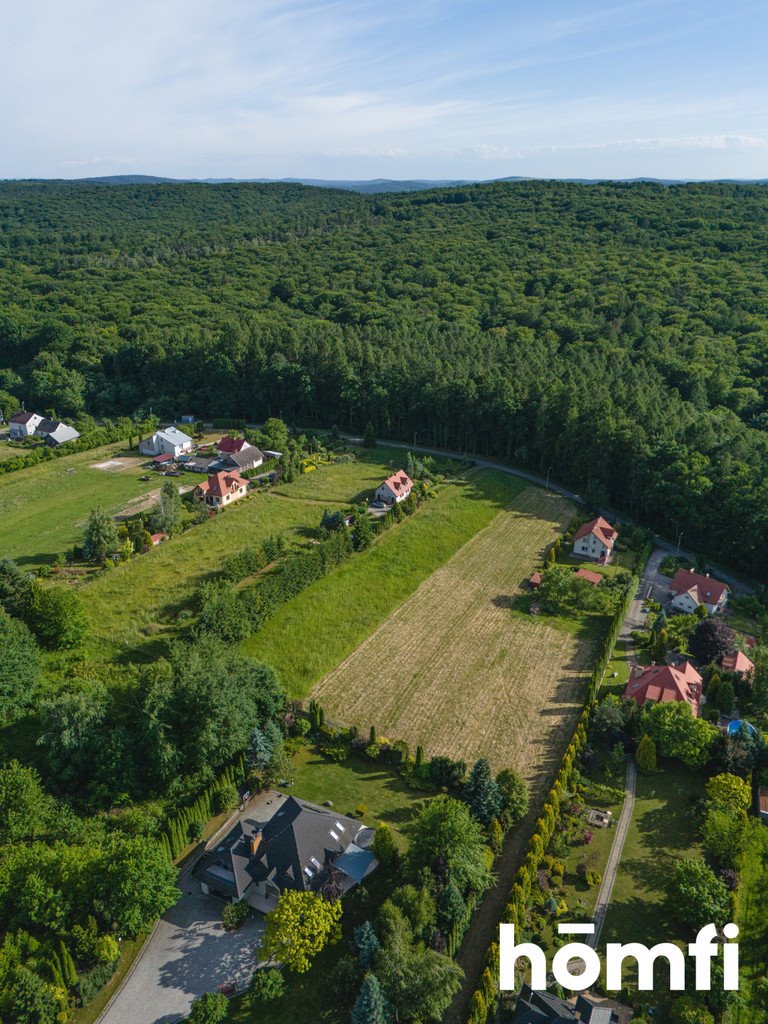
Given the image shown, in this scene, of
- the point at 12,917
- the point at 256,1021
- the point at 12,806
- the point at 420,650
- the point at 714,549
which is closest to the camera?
the point at 256,1021

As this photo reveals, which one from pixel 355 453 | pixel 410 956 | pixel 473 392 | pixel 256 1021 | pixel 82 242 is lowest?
pixel 256 1021

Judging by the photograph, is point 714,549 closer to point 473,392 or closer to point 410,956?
point 473,392

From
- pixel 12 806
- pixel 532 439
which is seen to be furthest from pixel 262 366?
pixel 12 806

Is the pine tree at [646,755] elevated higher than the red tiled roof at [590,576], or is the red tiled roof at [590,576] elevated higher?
the red tiled roof at [590,576]

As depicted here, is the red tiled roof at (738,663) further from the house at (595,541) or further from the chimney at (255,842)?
the chimney at (255,842)

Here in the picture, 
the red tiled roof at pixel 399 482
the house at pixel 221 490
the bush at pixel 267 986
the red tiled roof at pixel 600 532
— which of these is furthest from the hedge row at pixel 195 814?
the red tiled roof at pixel 399 482

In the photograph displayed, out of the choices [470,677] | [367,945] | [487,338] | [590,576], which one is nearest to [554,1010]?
[367,945]

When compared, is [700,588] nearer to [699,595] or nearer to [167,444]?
[699,595]

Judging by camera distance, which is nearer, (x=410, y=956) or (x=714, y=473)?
(x=410, y=956)
